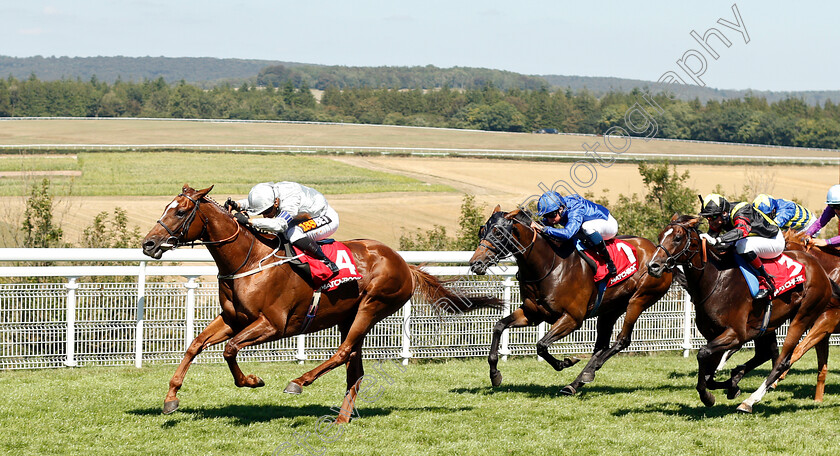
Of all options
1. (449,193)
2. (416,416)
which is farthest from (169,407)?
(449,193)

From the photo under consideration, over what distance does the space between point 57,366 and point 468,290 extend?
12.7 feet

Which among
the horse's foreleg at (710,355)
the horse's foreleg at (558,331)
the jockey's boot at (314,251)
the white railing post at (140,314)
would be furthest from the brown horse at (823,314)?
the white railing post at (140,314)

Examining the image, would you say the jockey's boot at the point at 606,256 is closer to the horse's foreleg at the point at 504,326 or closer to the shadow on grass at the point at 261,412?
the horse's foreleg at the point at 504,326

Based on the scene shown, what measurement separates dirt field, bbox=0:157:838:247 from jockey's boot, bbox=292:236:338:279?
455 inches

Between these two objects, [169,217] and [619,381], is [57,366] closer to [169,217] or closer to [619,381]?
[169,217]

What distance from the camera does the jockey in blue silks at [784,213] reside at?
23.4 ft

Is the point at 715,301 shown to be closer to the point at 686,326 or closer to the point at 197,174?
the point at 686,326

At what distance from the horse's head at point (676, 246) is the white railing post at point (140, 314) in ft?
14.7

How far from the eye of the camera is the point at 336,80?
152250 mm

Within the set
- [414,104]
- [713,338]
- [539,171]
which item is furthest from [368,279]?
[414,104]

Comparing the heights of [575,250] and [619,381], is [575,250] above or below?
above

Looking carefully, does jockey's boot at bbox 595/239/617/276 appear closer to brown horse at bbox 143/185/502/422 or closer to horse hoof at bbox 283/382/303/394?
brown horse at bbox 143/185/502/422

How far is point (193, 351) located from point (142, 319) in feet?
8.12

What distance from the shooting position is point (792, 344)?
6.44 metres
